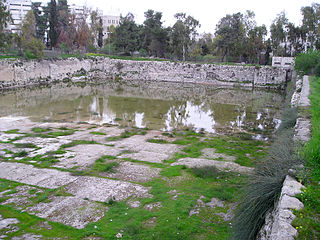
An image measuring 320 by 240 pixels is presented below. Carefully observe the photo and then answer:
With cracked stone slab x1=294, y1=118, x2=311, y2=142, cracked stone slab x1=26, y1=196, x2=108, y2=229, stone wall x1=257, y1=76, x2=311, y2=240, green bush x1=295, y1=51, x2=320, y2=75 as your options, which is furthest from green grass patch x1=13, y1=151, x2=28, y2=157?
green bush x1=295, y1=51, x2=320, y2=75

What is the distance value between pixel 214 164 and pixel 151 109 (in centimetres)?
1008

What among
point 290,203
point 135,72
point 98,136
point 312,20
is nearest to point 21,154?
point 98,136

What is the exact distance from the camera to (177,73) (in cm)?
3450

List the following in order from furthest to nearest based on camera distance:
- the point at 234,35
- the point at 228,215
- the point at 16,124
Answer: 1. the point at 234,35
2. the point at 16,124
3. the point at 228,215

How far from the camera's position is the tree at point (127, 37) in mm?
42156

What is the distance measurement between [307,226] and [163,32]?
42.5 metres

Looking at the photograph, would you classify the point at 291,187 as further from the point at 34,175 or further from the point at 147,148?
the point at 147,148

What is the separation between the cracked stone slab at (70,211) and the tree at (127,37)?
38486mm

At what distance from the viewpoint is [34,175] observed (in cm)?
720

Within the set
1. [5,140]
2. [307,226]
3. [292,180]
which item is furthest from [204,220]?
[5,140]

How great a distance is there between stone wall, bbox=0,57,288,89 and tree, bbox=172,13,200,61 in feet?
25.1

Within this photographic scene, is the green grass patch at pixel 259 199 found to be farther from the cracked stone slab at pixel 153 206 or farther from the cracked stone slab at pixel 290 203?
the cracked stone slab at pixel 153 206

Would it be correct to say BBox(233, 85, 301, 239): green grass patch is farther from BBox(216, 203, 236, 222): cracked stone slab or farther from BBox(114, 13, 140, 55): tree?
BBox(114, 13, 140, 55): tree

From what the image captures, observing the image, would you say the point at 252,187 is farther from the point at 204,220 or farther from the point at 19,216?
the point at 19,216
